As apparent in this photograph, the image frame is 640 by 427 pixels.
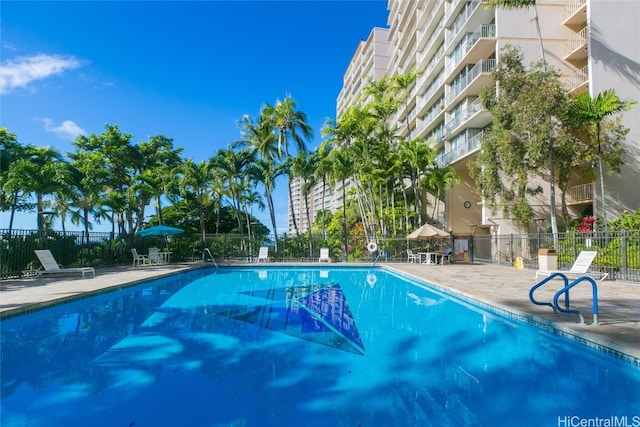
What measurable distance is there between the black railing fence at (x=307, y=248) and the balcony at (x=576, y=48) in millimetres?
10896

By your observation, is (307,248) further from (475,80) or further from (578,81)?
(578,81)

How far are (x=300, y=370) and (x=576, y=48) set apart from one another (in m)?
23.2

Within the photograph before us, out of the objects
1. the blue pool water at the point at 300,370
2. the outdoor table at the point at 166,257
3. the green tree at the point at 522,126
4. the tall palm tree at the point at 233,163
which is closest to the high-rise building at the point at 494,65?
the green tree at the point at 522,126

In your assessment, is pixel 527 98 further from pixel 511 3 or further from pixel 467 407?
pixel 467 407

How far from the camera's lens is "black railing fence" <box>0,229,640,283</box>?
11323 millimetres

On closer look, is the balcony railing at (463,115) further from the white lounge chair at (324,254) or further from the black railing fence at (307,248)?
the white lounge chair at (324,254)

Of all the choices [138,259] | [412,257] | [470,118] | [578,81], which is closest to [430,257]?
[412,257]

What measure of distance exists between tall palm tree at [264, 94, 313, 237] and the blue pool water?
676 inches

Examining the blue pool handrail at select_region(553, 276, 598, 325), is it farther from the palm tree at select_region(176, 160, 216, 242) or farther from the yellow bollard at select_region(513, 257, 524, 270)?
the palm tree at select_region(176, 160, 216, 242)

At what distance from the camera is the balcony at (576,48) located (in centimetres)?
1930

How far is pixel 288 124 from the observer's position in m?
24.5

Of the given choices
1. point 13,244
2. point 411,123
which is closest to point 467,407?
point 13,244

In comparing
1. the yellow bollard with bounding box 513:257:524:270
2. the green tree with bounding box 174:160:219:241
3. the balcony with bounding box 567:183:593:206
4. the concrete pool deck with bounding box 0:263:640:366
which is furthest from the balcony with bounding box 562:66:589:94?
the green tree with bounding box 174:160:219:241

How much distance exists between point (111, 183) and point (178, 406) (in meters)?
24.1
